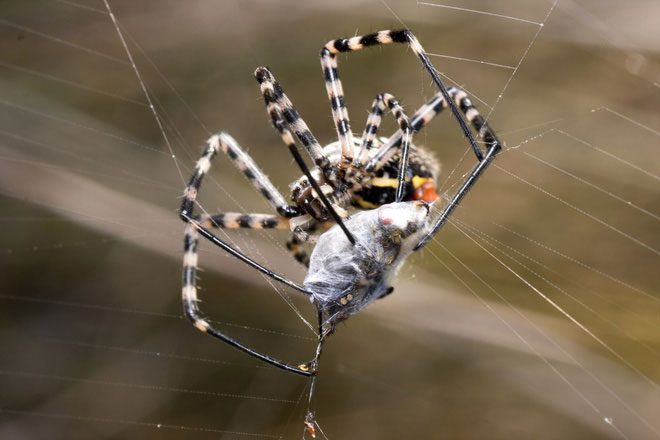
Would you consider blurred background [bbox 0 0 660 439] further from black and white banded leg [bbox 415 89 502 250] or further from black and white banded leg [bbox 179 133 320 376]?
black and white banded leg [bbox 415 89 502 250]

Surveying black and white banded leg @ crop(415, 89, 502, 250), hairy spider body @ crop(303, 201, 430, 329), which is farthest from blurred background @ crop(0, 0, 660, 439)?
hairy spider body @ crop(303, 201, 430, 329)

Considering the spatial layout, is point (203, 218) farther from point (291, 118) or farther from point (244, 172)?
point (291, 118)

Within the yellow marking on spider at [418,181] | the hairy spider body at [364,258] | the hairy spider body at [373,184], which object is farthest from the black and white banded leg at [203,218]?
the hairy spider body at [364,258]

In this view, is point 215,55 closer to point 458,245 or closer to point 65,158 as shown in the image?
point 65,158

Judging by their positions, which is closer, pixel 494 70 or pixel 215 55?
pixel 494 70

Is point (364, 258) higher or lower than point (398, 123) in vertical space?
lower

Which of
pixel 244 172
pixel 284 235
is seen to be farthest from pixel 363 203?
pixel 284 235

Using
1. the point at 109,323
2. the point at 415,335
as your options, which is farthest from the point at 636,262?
the point at 109,323
